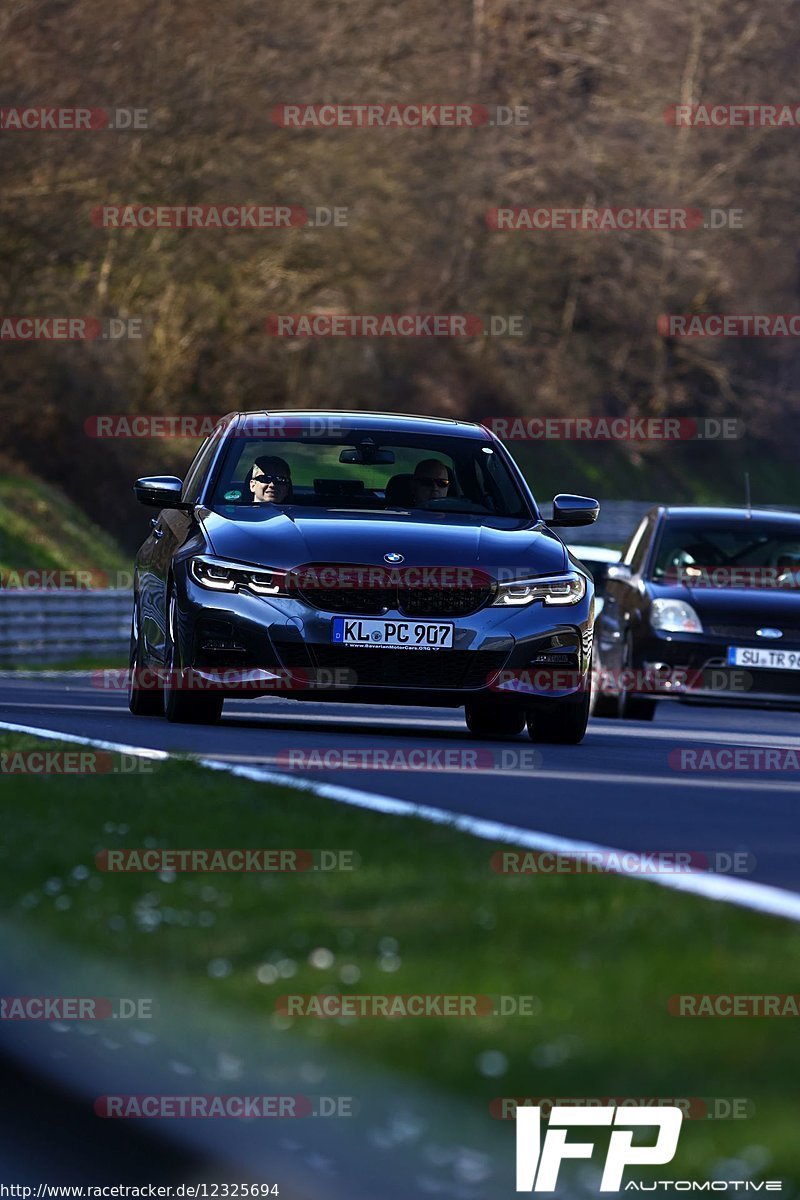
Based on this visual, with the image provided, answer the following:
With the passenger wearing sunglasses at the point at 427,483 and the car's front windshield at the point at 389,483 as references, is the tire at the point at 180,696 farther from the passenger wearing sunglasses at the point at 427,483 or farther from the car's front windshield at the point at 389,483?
the passenger wearing sunglasses at the point at 427,483

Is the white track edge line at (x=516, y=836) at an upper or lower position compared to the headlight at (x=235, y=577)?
upper

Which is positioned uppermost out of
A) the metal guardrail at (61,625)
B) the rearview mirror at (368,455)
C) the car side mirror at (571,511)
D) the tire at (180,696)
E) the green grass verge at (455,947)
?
the green grass verge at (455,947)

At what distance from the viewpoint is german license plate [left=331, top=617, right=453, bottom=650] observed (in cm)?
1350

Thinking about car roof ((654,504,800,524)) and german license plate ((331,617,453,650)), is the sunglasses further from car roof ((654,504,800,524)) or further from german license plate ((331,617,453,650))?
car roof ((654,504,800,524))

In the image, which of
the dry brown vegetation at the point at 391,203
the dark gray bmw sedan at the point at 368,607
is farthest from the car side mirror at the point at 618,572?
the dry brown vegetation at the point at 391,203

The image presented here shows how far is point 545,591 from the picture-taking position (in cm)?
1380

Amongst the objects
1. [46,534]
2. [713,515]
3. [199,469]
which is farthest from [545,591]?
[46,534]

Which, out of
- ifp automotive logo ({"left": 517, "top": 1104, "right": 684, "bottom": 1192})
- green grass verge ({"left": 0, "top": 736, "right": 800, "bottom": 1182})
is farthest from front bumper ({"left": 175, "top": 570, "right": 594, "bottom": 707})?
ifp automotive logo ({"left": 517, "top": 1104, "right": 684, "bottom": 1192})

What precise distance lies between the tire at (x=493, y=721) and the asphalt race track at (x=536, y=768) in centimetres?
14

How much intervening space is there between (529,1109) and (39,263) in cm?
3782

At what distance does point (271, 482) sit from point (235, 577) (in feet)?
3.80

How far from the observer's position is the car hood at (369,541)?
44.6 ft

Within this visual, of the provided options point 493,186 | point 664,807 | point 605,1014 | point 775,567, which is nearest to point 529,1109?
point 605,1014

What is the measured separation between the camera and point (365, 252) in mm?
49469
